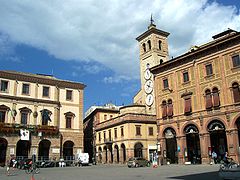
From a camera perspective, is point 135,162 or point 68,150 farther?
point 68,150

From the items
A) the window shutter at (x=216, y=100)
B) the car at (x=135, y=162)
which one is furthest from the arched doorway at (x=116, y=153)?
the window shutter at (x=216, y=100)

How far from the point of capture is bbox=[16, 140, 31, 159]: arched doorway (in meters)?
44.8

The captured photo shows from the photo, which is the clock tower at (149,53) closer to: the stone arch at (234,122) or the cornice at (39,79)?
the cornice at (39,79)

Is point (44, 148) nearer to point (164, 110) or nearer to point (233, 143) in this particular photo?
point (164, 110)

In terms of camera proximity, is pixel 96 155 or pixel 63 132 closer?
pixel 63 132

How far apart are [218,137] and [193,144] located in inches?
145

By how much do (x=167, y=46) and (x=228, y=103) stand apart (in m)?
32.9

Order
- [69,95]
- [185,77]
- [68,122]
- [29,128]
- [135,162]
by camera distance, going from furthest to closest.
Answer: [69,95], [68,122], [29,128], [185,77], [135,162]

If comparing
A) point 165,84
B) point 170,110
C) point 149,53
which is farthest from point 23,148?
point 149,53

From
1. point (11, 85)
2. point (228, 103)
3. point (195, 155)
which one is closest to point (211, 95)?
point (228, 103)

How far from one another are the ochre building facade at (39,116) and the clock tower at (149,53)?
13.8 m

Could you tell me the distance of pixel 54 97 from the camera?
48.7m

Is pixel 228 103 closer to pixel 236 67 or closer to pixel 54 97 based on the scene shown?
pixel 236 67

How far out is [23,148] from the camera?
4528cm
